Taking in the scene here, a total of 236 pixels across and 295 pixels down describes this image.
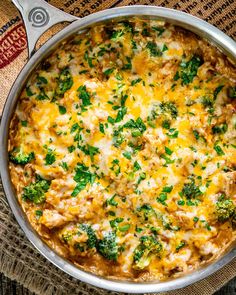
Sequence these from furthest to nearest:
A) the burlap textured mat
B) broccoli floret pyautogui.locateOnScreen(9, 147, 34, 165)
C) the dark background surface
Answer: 1. the dark background surface
2. the burlap textured mat
3. broccoli floret pyautogui.locateOnScreen(9, 147, 34, 165)

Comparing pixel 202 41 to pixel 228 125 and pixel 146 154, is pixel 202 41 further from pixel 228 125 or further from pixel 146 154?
pixel 146 154

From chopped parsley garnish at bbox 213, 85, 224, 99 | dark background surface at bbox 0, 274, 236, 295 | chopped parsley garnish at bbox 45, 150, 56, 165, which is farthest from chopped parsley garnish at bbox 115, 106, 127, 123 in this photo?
dark background surface at bbox 0, 274, 236, 295

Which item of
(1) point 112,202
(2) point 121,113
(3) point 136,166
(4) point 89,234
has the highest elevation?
(2) point 121,113

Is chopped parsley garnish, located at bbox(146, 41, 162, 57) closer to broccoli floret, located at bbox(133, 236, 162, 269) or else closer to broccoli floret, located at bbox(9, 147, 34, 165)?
broccoli floret, located at bbox(9, 147, 34, 165)

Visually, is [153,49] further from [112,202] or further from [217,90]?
[112,202]

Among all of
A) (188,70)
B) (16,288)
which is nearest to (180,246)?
(188,70)

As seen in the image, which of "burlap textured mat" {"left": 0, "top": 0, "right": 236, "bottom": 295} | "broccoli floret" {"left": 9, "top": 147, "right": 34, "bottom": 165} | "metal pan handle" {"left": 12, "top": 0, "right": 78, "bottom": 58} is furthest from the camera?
"burlap textured mat" {"left": 0, "top": 0, "right": 236, "bottom": 295}

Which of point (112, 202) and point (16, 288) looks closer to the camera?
point (112, 202)
